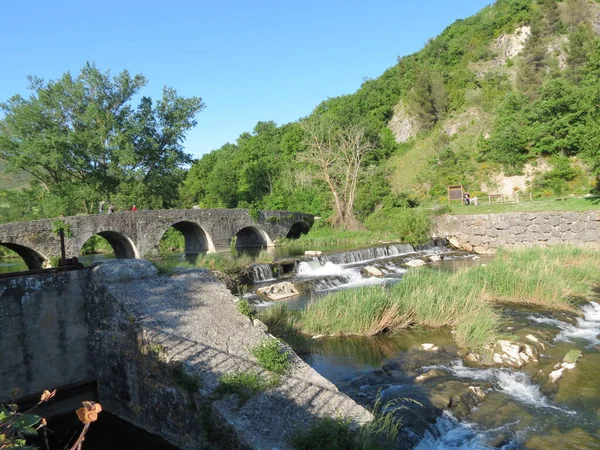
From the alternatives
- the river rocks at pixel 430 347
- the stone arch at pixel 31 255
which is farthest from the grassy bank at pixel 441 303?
the stone arch at pixel 31 255

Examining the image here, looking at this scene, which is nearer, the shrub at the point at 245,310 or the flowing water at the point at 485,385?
the flowing water at the point at 485,385

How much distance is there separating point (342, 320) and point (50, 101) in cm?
2973

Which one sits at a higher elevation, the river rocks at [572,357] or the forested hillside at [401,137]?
the forested hillside at [401,137]

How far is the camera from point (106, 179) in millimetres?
31766

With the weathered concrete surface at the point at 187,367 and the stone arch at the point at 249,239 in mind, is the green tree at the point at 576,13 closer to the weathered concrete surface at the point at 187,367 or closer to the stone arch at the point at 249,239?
the stone arch at the point at 249,239

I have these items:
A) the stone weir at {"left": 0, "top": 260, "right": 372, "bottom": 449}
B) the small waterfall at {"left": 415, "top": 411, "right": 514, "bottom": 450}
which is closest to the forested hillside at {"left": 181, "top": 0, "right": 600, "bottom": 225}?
the small waterfall at {"left": 415, "top": 411, "right": 514, "bottom": 450}

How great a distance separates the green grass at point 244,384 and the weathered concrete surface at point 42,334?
11.9 ft

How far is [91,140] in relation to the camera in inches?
1182

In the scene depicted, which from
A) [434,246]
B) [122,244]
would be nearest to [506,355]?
[434,246]

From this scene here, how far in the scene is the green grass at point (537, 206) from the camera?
22.7m

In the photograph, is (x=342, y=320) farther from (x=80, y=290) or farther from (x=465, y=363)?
(x=80, y=290)

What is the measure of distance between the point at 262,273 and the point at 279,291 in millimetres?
2985

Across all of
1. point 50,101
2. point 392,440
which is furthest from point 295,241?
point 392,440

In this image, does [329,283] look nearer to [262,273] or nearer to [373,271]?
[373,271]
